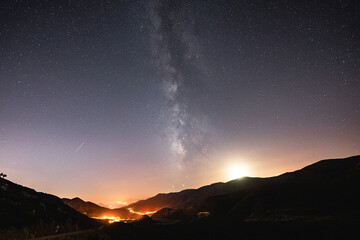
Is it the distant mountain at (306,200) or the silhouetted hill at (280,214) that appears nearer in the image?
the silhouetted hill at (280,214)

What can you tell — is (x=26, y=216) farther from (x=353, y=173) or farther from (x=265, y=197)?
(x=353, y=173)

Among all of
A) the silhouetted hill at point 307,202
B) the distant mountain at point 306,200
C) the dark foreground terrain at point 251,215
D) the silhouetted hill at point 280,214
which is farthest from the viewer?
the distant mountain at point 306,200

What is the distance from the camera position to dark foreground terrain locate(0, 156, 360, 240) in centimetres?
1875

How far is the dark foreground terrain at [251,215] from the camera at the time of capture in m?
18.8

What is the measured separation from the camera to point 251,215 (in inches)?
2076

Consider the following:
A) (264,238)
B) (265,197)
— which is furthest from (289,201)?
(264,238)

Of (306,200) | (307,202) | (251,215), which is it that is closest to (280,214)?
(307,202)

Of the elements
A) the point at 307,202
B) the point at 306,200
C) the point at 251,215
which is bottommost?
the point at 251,215

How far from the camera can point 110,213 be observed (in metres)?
96.8

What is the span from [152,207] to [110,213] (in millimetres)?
66556

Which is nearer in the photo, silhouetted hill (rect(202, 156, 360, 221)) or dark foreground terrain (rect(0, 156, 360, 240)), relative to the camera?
dark foreground terrain (rect(0, 156, 360, 240))

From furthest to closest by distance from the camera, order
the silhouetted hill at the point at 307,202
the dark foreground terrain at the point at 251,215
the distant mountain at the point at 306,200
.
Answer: the distant mountain at the point at 306,200 < the silhouetted hill at the point at 307,202 < the dark foreground terrain at the point at 251,215

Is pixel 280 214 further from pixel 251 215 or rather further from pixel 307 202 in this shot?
pixel 251 215

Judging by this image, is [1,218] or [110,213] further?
[110,213]
